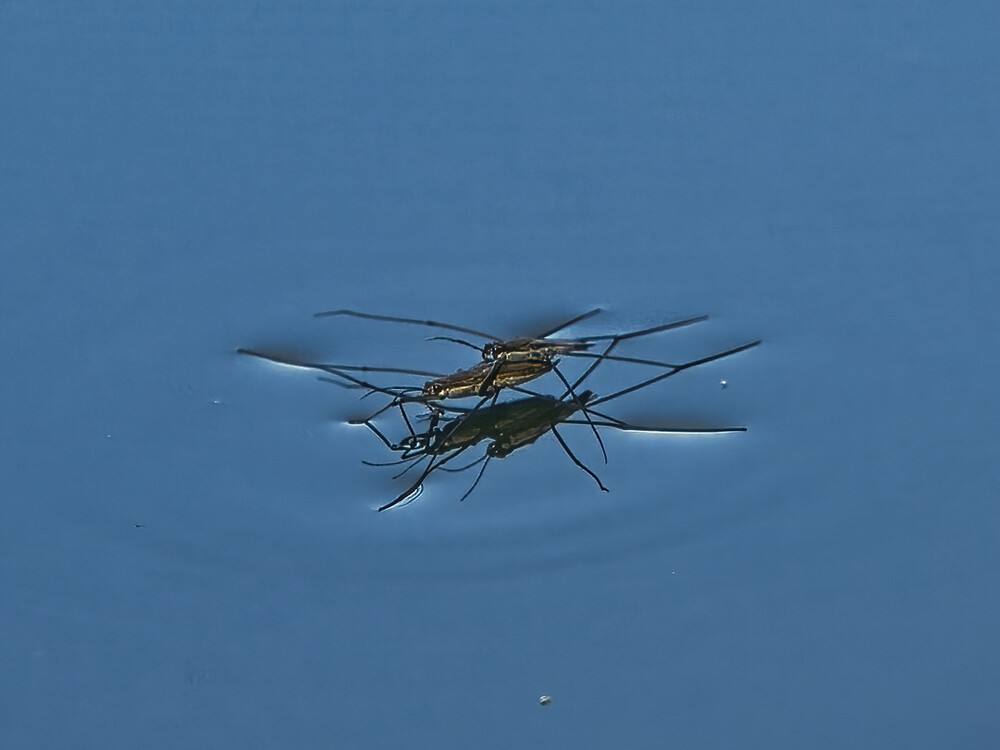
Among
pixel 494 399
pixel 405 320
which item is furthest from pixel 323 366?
pixel 494 399

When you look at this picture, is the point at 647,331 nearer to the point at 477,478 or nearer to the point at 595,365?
the point at 595,365

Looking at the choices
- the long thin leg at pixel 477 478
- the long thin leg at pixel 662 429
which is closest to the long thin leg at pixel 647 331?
the long thin leg at pixel 662 429

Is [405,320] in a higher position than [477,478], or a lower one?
higher

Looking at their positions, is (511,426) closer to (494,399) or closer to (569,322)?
(494,399)

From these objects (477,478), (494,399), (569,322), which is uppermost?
(569,322)

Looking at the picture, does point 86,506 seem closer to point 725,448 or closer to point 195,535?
point 195,535

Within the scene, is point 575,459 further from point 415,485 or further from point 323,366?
point 323,366

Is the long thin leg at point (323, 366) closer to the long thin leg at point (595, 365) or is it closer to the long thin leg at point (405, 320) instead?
the long thin leg at point (405, 320)

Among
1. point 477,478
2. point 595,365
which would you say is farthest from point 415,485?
point 595,365

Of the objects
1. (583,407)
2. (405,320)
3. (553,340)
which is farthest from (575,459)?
(405,320)

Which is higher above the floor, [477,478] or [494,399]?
[494,399]

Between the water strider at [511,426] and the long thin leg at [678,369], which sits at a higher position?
the long thin leg at [678,369]

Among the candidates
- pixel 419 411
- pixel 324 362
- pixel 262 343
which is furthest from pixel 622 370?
pixel 262 343
